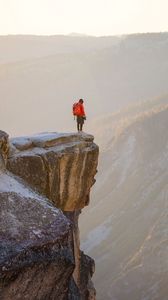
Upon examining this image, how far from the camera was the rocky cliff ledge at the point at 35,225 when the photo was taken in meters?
9.90

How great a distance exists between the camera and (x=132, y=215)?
5669 cm

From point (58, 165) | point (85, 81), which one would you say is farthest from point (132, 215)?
point (85, 81)

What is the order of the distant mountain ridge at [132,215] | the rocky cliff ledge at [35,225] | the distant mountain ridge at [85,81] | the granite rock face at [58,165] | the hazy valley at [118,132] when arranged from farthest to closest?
1. the distant mountain ridge at [85,81]
2. the hazy valley at [118,132]
3. the distant mountain ridge at [132,215]
4. the granite rock face at [58,165]
5. the rocky cliff ledge at [35,225]

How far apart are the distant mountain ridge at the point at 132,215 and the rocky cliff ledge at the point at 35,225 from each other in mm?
26087

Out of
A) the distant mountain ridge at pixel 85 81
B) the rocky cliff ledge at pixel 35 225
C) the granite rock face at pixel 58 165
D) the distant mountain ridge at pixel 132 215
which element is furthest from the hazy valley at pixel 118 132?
the rocky cliff ledge at pixel 35 225

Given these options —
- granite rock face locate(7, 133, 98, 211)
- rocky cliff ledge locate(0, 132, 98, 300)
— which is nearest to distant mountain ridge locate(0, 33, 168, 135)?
granite rock face locate(7, 133, 98, 211)

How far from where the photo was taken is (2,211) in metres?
11.1

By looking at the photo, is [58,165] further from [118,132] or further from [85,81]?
[85,81]

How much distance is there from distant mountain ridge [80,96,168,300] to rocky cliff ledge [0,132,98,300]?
26087 mm

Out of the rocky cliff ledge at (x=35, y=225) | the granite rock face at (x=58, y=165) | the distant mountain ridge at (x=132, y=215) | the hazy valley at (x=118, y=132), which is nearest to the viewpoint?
→ the rocky cliff ledge at (x=35, y=225)

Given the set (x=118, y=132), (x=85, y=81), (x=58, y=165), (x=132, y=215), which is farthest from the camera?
(x=85, y=81)

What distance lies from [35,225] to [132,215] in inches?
1836

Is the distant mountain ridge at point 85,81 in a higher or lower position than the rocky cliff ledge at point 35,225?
lower

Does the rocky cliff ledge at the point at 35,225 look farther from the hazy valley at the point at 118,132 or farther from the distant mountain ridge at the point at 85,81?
the distant mountain ridge at the point at 85,81
